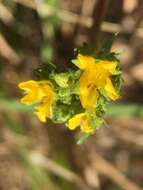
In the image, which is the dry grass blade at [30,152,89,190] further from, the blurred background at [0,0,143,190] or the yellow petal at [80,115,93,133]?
the yellow petal at [80,115,93,133]

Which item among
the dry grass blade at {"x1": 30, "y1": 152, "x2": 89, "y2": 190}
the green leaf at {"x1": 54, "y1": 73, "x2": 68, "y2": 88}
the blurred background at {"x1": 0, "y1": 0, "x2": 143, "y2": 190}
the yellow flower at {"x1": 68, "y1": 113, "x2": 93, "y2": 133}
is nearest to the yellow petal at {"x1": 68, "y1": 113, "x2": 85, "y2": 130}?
the yellow flower at {"x1": 68, "y1": 113, "x2": 93, "y2": 133}

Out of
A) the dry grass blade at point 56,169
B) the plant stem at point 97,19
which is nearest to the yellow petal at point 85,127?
the plant stem at point 97,19

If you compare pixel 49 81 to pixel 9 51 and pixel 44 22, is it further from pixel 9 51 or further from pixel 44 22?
pixel 9 51

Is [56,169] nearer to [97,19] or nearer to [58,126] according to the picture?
[58,126]

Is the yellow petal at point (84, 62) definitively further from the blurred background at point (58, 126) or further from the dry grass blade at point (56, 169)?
the dry grass blade at point (56, 169)

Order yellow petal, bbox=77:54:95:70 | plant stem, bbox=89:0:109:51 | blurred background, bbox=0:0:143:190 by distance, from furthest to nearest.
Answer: blurred background, bbox=0:0:143:190, plant stem, bbox=89:0:109:51, yellow petal, bbox=77:54:95:70

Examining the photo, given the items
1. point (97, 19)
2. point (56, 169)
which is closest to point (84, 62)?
point (97, 19)

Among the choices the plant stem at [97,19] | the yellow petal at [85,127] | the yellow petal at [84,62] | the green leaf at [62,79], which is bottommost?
the yellow petal at [85,127]
